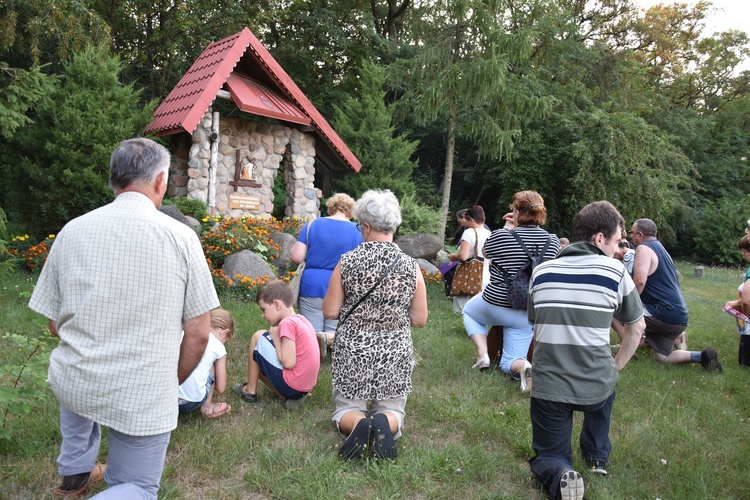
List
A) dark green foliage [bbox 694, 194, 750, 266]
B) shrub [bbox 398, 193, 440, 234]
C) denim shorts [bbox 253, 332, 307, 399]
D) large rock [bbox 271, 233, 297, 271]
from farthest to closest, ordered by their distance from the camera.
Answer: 1. dark green foliage [bbox 694, 194, 750, 266]
2. shrub [bbox 398, 193, 440, 234]
3. large rock [bbox 271, 233, 297, 271]
4. denim shorts [bbox 253, 332, 307, 399]

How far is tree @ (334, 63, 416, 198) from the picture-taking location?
1641 centimetres

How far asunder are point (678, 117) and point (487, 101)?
13.5 m

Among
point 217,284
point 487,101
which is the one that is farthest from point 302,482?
point 487,101

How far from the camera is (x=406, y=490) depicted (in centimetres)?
325

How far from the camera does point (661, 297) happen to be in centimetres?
612

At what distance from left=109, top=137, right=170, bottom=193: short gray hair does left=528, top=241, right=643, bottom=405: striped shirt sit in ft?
7.28

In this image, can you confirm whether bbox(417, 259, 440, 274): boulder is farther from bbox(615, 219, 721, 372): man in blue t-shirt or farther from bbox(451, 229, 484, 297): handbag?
bbox(615, 219, 721, 372): man in blue t-shirt

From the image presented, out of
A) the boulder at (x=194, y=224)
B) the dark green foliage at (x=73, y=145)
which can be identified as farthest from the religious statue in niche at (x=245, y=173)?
the boulder at (x=194, y=224)

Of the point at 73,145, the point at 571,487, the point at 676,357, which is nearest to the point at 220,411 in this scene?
the point at 571,487

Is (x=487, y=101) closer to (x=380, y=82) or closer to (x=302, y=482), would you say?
(x=380, y=82)

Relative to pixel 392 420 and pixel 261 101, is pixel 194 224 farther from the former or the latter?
pixel 392 420

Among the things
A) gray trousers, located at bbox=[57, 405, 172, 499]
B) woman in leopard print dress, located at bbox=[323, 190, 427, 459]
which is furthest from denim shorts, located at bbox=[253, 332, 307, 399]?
gray trousers, located at bbox=[57, 405, 172, 499]

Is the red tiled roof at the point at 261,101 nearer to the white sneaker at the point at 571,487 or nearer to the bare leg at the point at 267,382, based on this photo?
the bare leg at the point at 267,382

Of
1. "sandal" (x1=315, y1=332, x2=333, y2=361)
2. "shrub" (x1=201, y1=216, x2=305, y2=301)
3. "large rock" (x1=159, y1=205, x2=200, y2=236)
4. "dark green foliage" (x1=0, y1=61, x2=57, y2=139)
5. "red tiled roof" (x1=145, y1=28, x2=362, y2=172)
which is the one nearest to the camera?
"sandal" (x1=315, y1=332, x2=333, y2=361)
